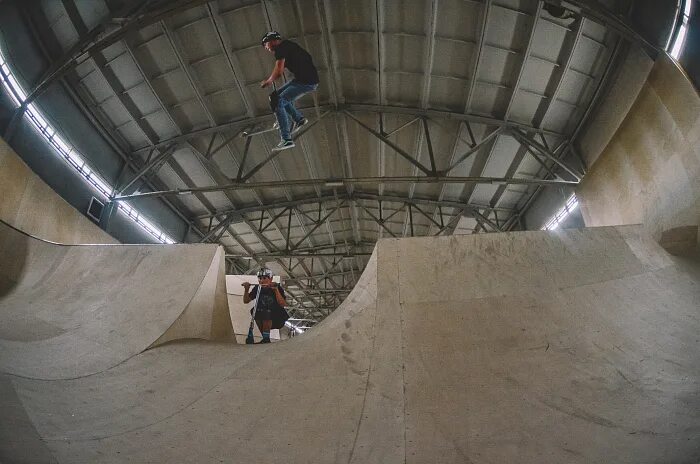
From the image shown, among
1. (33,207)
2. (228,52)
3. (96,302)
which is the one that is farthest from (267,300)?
(228,52)

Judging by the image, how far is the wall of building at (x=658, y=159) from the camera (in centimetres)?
514

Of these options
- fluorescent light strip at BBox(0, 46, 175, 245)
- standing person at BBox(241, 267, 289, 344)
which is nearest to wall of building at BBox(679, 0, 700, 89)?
standing person at BBox(241, 267, 289, 344)

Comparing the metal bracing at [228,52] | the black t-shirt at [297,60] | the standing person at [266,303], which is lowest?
the standing person at [266,303]

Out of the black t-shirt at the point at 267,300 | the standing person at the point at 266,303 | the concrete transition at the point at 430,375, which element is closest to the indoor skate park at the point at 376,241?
the concrete transition at the point at 430,375

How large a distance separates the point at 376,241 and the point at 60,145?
9.33 m

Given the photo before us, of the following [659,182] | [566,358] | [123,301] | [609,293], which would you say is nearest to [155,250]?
[123,301]

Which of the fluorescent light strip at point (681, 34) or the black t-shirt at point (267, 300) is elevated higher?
the fluorescent light strip at point (681, 34)

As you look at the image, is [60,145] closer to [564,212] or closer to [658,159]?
[658,159]

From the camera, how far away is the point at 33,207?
738 cm

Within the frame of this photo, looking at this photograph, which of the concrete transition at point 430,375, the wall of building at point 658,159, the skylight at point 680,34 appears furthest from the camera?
the skylight at point 680,34

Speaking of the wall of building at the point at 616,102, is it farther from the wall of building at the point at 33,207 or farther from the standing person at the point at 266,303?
the wall of building at the point at 33,207

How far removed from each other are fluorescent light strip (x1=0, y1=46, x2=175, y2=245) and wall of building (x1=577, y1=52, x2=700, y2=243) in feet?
43.1

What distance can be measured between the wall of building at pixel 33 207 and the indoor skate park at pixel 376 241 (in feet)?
0.24

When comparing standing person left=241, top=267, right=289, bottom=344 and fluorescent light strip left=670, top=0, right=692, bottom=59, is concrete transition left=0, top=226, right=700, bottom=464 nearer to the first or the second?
standing person left=241, top=267, right=289, bottom=344
